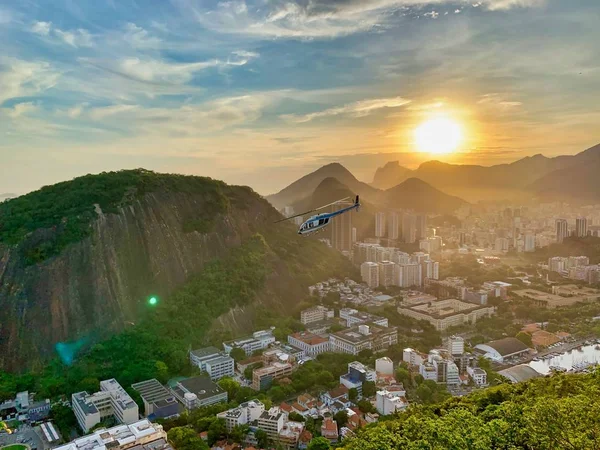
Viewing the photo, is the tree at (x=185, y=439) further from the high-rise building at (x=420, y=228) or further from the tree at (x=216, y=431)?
the high-rise building at (x=420, y=228)

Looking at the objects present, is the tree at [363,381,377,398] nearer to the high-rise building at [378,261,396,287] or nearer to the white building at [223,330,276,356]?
the white building at [223,330,276,356]

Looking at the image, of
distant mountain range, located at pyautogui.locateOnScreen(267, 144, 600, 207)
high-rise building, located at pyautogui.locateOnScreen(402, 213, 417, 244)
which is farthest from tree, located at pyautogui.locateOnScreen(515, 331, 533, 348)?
distant mountain range, located at pyautogui.locateOnScreen(267, 144, 600, 207)

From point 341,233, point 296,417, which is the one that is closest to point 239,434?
point 296,417

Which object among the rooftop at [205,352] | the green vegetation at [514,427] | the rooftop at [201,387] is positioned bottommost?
the rooftop at [201,387]

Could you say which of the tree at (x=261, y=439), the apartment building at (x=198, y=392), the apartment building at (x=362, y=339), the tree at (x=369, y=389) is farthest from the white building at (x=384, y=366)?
the tree at (x=261, y=439)

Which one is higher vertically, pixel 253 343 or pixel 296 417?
pixel 253 343

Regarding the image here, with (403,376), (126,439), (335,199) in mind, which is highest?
(335,199)

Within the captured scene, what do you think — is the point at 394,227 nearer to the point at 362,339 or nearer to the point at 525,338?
the point at 525,338
